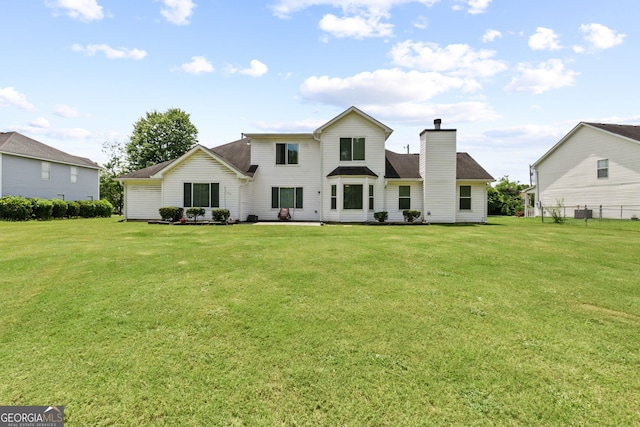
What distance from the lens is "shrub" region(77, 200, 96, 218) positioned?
26330 millimetres

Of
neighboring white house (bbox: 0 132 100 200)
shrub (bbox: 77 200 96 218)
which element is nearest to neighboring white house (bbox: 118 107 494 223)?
shrub (bbox: 77 200 96 218)

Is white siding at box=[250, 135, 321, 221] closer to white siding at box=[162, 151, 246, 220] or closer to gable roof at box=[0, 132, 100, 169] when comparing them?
white siding at box=[162, 151, 246, 220]

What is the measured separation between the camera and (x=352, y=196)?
20.7 m

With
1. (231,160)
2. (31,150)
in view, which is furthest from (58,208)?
(231,160)

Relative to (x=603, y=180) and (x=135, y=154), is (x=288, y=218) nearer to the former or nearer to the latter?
(x=603, y=180)

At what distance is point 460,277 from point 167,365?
219 inches

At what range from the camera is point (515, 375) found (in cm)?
313

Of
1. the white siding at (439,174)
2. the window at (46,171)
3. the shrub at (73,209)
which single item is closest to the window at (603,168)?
the white siding at (439,174)

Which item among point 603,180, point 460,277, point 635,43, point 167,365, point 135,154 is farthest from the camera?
point 135,154

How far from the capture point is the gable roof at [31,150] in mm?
25466

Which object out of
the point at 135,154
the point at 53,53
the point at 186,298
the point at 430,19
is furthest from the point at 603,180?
the point at 135,154

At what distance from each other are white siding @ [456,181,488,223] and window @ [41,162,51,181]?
117 feet

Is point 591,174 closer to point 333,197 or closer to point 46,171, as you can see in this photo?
point 333,197

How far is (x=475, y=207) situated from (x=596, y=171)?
1096cm
